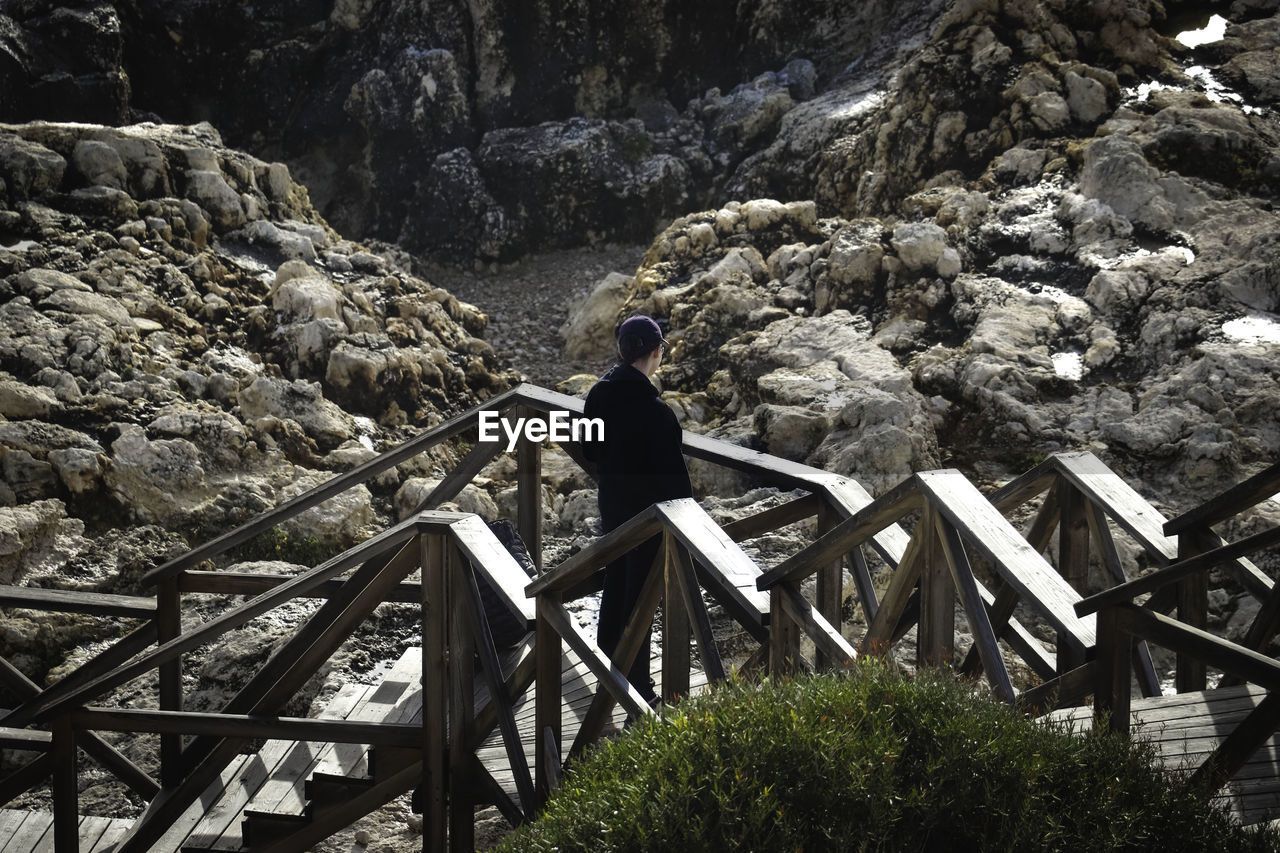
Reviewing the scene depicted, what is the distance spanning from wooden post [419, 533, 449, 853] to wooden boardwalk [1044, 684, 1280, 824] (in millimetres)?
2060

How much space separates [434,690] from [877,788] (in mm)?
2220

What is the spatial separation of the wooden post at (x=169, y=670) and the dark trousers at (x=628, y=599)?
6.65ft

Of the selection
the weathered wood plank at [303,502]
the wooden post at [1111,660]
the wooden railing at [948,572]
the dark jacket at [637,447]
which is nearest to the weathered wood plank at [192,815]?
the weathered wood plank at [303,502]

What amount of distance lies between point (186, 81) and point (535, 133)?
6.09 metres

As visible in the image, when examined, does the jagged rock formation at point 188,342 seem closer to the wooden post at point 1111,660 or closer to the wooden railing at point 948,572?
the wooden railing at point 948,572

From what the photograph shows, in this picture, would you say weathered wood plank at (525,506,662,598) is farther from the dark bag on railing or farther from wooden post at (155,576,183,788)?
wooden post at (155,576,183,788)

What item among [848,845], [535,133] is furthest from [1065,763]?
[535,133]

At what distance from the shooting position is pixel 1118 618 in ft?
9.21

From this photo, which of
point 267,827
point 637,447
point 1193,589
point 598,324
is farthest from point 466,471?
point 598,324

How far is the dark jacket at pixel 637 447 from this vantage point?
4.38 meters

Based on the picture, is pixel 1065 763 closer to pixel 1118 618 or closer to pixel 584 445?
pixel 1118 618

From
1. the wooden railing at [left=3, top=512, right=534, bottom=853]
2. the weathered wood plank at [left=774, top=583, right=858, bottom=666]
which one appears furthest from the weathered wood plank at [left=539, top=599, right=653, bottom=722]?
the weathered wood plank at [left=774, top=583, right=858, bottom=666]

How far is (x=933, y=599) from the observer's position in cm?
319

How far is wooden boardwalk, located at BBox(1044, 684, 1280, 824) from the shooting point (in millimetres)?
2740
